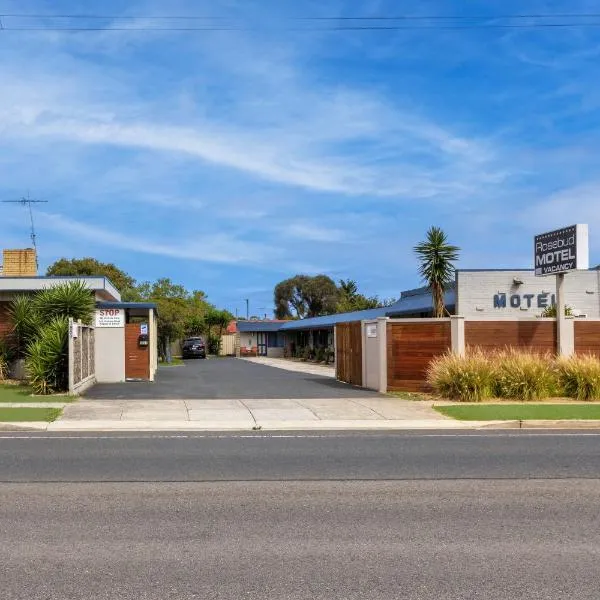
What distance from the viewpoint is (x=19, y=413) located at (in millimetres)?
16375

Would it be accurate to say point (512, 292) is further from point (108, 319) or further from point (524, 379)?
point (108, 319)

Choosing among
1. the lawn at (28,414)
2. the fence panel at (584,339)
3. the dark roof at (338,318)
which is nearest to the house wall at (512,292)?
the dark roof at (338,318)

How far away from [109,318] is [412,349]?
10.4 metres

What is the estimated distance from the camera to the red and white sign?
26.2 m

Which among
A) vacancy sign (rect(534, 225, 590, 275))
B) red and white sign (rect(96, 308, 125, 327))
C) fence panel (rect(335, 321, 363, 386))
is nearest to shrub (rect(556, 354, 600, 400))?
vacancy sign (rect(534, 225, 590, 275))

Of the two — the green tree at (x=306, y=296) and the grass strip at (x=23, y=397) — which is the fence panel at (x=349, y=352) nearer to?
the grass strip at (x=23, y=397)

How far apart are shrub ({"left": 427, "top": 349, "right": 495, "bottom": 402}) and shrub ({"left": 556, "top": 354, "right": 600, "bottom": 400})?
186cm

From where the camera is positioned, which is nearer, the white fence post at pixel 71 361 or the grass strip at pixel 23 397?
the grass strip at pixel 23 397

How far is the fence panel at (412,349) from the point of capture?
870 inches

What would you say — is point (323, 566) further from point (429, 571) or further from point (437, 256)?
point (437, 256)

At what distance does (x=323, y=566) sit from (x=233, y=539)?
109 centimetres

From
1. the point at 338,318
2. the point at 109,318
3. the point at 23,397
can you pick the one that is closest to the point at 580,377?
the point at 23,397

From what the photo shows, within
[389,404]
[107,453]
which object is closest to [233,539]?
[107,453]

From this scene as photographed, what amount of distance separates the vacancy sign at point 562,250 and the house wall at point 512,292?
9.38 m
